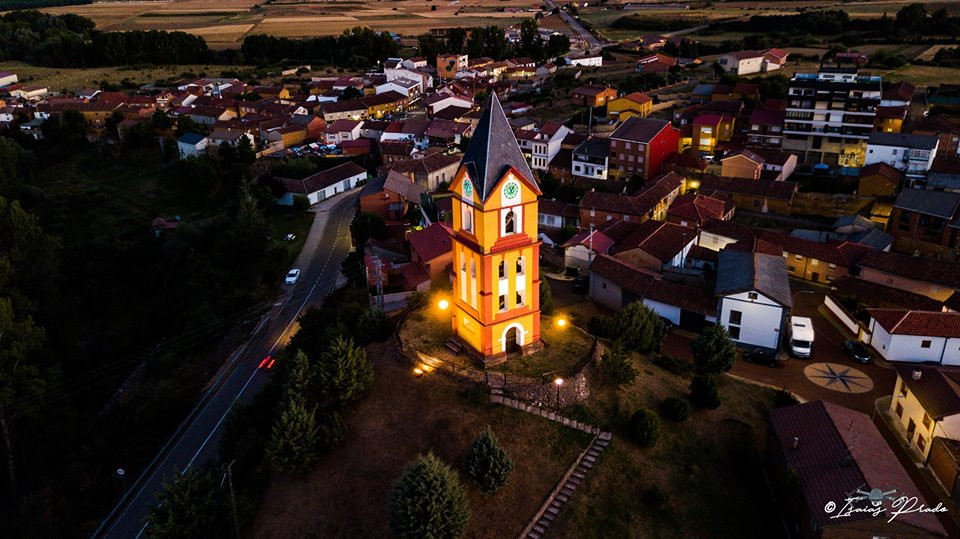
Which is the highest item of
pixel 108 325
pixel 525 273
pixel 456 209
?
pixel 456 209

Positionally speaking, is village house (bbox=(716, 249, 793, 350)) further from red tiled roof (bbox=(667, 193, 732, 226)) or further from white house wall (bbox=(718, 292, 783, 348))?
red tiled roof (bbox=(667, 193, 732, 226))

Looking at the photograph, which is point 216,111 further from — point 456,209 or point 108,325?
point 456,209

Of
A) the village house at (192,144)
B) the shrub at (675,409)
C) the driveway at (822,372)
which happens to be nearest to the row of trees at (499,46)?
the village house at (192,144)

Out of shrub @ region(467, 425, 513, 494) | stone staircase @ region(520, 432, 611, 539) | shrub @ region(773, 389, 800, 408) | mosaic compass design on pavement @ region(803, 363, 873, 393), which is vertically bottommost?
mosaic compass design on pavement @ region(803, 363, 873, 393)

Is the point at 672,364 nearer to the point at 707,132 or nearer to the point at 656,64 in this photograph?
the point at 707,132

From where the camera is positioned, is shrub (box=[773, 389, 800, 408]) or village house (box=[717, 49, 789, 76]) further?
village house (box=[717, 49, 789, 76])

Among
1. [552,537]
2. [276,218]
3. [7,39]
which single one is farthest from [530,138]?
→ [7,39]

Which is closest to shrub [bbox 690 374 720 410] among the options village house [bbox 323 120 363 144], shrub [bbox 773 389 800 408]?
shrub [bbox 773 389 800 408]
